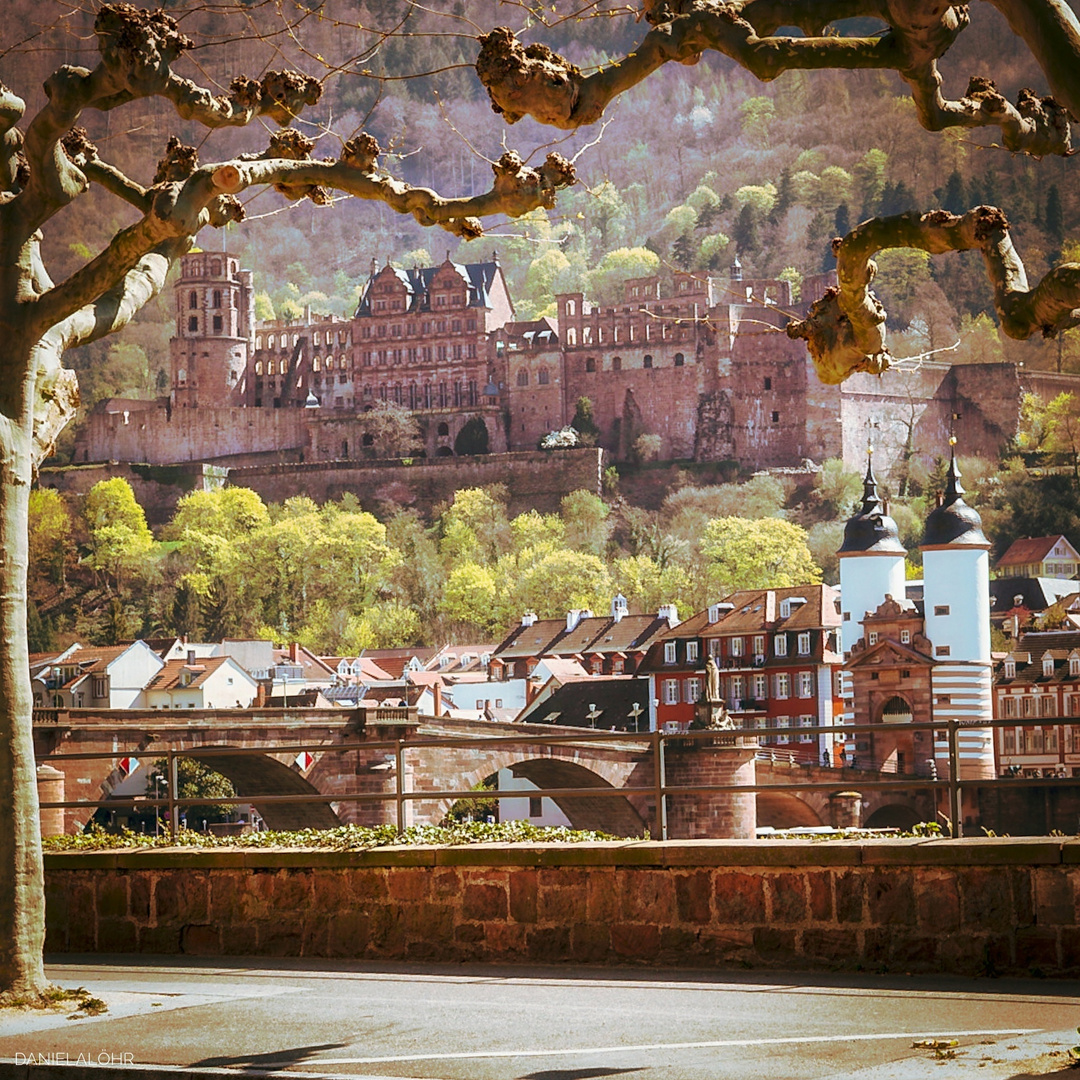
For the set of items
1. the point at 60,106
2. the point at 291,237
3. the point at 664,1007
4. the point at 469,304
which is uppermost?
the point at 291,237

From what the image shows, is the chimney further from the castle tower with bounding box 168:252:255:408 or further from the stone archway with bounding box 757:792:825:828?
the castle tower with bounding box 168:252:255:408

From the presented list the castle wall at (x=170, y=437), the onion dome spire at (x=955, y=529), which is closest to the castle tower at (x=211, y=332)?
the castle wall at (x=170, y=437)

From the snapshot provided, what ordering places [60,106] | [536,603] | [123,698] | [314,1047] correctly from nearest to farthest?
[314,1047] < [60,106] < [123,698] < [536,603]

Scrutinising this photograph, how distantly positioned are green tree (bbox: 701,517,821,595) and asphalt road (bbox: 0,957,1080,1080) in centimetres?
7629

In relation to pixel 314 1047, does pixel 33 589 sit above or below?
above

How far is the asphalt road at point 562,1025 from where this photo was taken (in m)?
5.16

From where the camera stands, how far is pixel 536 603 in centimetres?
8656

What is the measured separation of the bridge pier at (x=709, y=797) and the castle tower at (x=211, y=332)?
211ft

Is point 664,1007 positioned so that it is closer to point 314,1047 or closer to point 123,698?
point 314,1047

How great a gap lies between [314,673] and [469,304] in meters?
32.6

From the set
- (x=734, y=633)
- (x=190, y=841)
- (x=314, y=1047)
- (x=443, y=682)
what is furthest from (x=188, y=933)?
(x=443, y=682)

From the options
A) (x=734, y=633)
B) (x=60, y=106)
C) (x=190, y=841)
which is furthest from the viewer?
(x=734, y=633)

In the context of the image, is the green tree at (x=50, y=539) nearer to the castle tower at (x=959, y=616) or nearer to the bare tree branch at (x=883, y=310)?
the castle tower at (x=959, y=616)

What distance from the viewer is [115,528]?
95.6 meters
